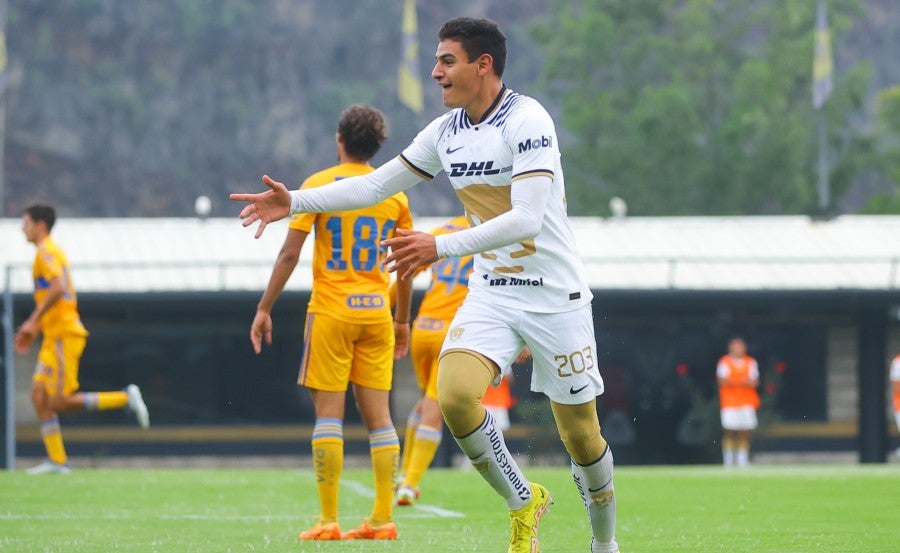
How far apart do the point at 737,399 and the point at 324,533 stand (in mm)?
16297

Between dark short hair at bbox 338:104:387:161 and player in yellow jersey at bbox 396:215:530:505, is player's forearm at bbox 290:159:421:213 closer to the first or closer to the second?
dark short hair at bbox 338:104:387:161

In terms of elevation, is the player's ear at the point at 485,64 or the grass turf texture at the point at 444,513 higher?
the player's ear at the point at 485,64

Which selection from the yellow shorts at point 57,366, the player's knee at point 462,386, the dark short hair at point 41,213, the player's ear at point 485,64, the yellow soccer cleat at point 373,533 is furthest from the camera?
the yellow shorts at point 57,366

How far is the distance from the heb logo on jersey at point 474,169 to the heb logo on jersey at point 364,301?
2.12 meters

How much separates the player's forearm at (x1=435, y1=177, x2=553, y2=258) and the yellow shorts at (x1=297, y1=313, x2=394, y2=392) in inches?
94.4

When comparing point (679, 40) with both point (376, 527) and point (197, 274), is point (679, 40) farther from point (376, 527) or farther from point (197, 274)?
point (376, 527)

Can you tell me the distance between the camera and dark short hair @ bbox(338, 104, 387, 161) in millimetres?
8992

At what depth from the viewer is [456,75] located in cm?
679

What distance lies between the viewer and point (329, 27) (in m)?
88.6

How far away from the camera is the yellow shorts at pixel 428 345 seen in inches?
456

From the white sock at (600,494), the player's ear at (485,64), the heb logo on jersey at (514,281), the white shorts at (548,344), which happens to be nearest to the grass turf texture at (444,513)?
the white sock at (600,494)

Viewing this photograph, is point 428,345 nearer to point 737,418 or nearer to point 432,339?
point 432,339

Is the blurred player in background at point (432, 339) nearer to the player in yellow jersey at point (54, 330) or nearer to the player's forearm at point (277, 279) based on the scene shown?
the player's forearm at point (277, 279)

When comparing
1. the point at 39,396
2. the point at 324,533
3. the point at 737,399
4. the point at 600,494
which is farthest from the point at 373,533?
the point at 737,399
